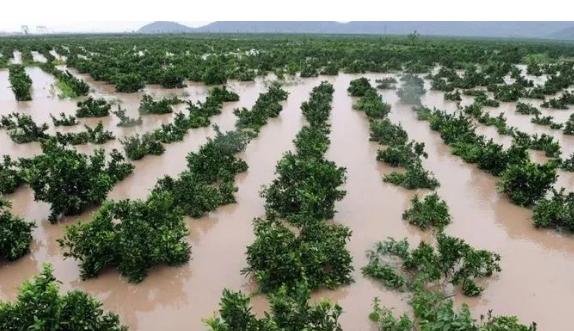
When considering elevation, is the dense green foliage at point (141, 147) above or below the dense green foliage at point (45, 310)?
below

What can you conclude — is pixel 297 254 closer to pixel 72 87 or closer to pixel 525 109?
pixel 525 109

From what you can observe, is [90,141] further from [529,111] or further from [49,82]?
[529,111]

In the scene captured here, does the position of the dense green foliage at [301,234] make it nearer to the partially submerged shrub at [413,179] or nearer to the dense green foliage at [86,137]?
the partially submerged shrub at [413,179]

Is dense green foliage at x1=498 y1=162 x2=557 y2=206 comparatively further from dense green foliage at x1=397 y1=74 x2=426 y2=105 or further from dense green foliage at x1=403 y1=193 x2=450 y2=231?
dense green foliage at x1=397 y1=74 x2=426 y2=105

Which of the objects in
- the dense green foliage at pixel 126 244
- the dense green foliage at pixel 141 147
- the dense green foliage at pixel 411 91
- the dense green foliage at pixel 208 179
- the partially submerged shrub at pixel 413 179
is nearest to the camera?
the dense green foliage at pixel 126 244

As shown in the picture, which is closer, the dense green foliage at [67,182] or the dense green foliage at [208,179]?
the dense green foliage at [67,182]

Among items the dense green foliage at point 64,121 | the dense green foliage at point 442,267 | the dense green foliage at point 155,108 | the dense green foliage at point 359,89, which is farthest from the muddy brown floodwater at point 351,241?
the dense green foliage at point 359,89

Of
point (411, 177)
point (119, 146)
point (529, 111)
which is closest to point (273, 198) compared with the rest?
point (411, 177)
